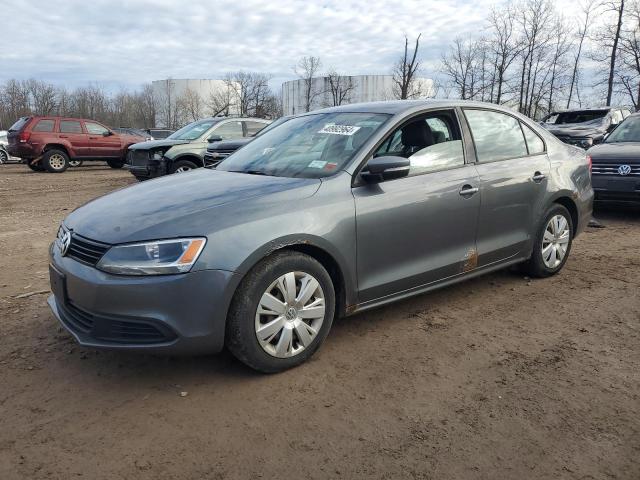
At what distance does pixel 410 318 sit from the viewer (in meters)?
3.99

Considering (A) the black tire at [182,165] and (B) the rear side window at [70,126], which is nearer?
(A) the black tire at [182,165]

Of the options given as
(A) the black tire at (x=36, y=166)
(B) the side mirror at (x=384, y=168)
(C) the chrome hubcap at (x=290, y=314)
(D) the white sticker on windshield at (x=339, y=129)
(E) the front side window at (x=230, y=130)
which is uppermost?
(E) the front side window at (x=230, y=130)

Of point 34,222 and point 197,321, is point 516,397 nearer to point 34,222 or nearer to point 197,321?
point 197,321

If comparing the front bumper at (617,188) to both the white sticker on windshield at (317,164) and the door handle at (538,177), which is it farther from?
the white sticker on windshield at (317,164)

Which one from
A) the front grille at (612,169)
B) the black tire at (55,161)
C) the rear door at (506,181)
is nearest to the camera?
the rear door at (506,181)

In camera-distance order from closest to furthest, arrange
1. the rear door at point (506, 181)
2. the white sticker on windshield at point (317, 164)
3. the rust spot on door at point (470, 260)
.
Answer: the white sticker on windshield at point (317, 164)
the rust spot on door at point (470, 260)
the rear door at point (506, 181)

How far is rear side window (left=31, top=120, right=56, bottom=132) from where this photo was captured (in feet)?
53.8

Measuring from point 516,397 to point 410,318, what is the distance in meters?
1.23

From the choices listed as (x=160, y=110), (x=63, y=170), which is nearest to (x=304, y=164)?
(x=63, y=170)

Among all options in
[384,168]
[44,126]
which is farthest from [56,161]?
[384,168]

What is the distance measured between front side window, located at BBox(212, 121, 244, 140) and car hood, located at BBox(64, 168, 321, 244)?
8.15 m

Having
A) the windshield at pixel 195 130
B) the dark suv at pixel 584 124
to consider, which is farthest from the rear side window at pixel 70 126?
the dark suv at pixel 584 124

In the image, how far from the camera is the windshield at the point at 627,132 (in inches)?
338

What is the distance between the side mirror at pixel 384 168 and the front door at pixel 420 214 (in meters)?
0.06
